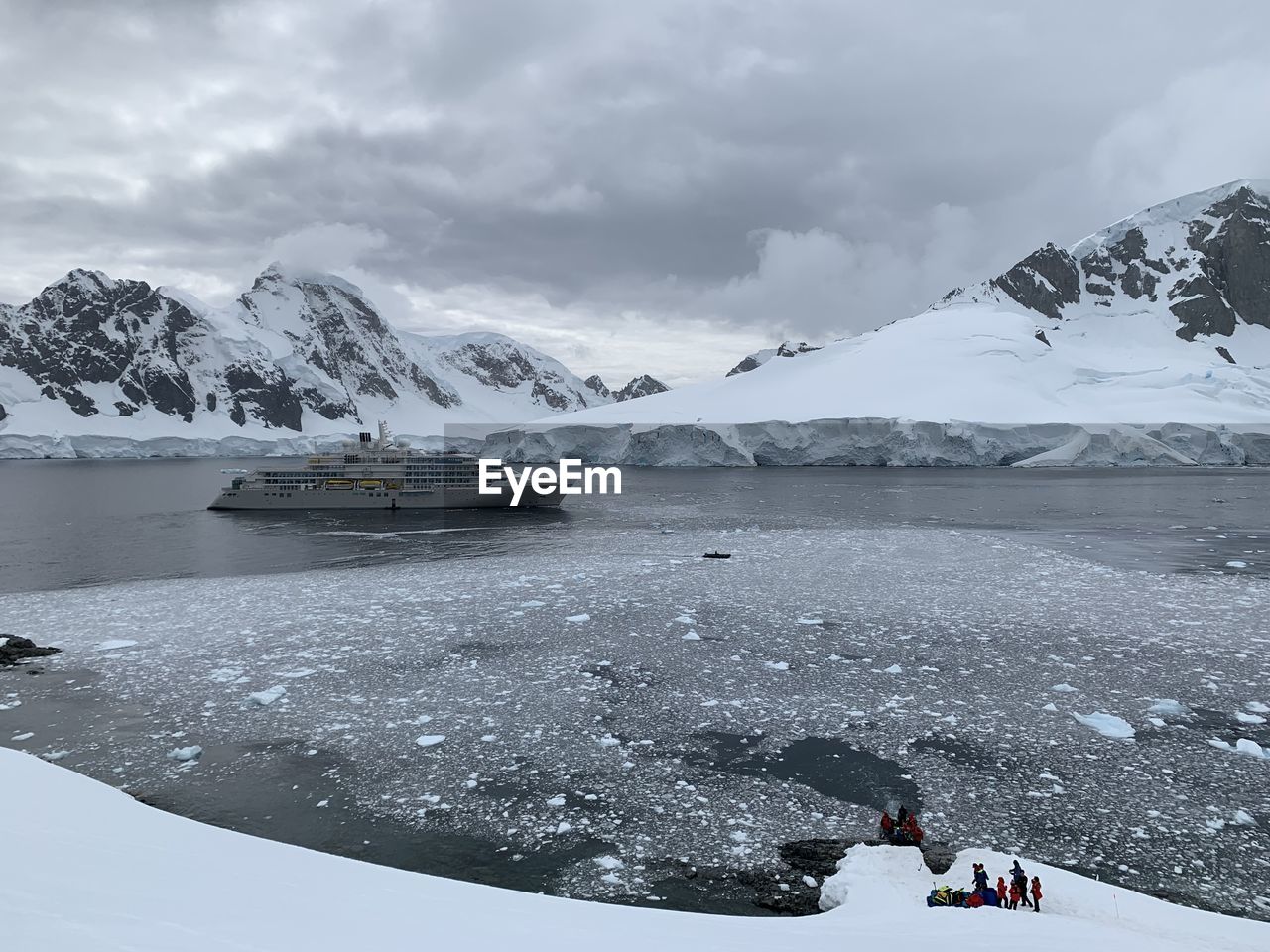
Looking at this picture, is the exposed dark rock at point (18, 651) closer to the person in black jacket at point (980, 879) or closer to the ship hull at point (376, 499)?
the person in black jacket at point (980, 879)

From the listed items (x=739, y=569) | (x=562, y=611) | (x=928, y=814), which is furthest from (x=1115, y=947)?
(x=739, y=569)

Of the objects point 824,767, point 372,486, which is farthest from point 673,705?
point 372,486

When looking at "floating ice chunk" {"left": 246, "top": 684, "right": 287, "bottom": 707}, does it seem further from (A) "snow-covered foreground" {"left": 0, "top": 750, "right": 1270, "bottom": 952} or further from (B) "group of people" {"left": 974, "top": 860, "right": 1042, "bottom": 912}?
(B) "group of people" {"left": 974, "top": 860, "right": 1042, "bottom": 912}

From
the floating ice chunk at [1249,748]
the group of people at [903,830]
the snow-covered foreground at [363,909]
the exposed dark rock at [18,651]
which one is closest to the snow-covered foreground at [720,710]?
the floating ice chunk at [1249,748]

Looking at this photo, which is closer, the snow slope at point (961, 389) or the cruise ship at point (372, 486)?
the cruise ship at point (372, 486)

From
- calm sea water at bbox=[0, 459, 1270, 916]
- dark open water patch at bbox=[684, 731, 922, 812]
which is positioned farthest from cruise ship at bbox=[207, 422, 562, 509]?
dark open water patch at bbox=[684, 731, 922, 812]

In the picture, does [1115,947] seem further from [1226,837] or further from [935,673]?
[935,673]
